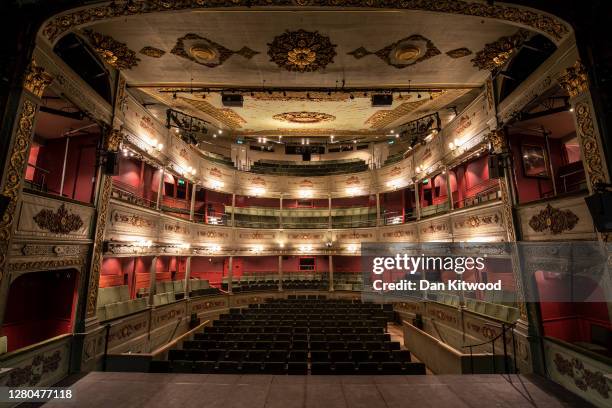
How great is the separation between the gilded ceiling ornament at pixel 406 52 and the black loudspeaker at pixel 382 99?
3.16 ft

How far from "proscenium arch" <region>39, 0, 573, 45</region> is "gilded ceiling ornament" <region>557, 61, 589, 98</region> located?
0.74 metres

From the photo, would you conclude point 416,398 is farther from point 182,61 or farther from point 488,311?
point 182,61

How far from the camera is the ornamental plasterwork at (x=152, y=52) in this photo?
737cm

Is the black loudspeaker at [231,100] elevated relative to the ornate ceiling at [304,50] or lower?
lower

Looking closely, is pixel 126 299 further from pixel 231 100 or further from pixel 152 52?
pixel 152 52

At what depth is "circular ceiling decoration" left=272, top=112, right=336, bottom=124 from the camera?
12.1 metres

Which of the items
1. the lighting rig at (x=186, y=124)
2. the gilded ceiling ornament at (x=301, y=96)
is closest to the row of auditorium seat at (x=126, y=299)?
the lighting rig at (x=186, y=124)

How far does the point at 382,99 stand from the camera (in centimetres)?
877

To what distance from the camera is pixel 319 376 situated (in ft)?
18.4

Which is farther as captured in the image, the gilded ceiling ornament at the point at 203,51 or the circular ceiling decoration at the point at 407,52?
the circular ceiling decoration at the point at 407,52

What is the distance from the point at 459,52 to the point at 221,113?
910 cm

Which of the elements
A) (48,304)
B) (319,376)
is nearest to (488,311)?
(319,376)

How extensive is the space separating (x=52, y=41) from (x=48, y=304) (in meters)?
6.33

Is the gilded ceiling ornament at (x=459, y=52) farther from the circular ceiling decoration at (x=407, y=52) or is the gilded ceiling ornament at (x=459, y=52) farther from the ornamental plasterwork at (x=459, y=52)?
the circular ceiling decoration at (x=407, y=52)
